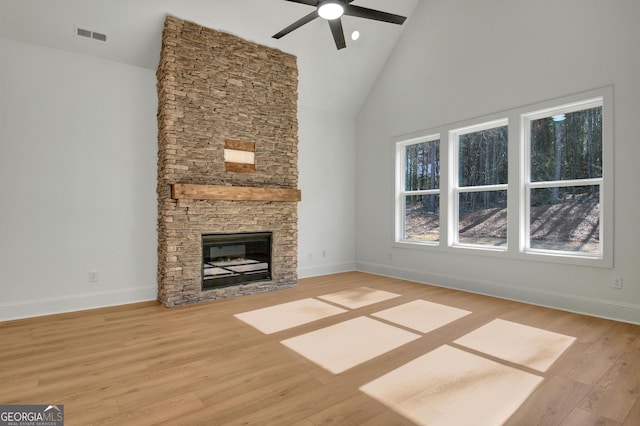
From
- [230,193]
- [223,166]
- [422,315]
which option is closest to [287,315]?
[422,315]

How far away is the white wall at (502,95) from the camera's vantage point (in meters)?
3.48

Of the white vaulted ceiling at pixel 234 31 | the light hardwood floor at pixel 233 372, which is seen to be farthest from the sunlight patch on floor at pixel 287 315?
the white vaulted ceiling at pixel 234 31

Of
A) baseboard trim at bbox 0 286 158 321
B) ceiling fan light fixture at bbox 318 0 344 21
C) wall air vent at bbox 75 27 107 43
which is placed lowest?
baseboard trim at bbox 0 286 158 321

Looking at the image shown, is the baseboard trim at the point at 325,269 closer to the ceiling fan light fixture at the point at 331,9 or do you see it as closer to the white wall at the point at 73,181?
the white wall at the point at 73,181

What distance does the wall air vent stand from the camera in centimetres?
375

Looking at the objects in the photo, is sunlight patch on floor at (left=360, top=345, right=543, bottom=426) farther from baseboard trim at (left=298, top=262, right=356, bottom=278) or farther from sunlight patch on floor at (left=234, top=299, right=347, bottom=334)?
baseboard trim at (left=298, top=262, right=356, bottom=278)

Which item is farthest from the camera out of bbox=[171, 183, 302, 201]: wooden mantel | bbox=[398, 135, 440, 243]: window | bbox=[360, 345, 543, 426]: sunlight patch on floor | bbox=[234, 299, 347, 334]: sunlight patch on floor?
bbox=[398, 135, 440, 243]: window

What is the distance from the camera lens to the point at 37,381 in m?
2.29

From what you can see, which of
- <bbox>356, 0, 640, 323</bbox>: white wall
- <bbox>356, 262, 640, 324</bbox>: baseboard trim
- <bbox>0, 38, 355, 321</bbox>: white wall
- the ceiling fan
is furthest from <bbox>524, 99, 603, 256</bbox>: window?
<bbox>0, 38, 355, 321</bbox>: white wall

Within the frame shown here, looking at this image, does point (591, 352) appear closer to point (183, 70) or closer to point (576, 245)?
point (576, 245)

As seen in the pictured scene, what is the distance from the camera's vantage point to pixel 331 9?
317cm

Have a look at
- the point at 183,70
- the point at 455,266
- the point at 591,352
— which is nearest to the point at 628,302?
the point at 591,352

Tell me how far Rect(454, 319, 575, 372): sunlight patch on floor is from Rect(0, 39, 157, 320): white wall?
3.85 metres

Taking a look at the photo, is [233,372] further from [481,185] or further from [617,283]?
[481,185]
